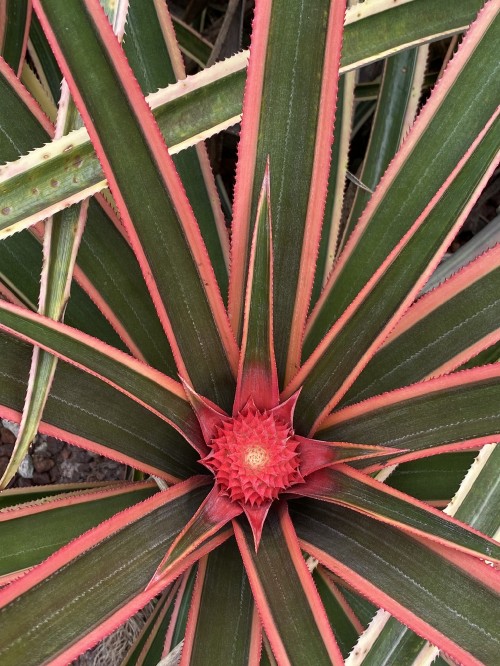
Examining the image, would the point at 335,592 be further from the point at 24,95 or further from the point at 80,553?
the point at 24,95

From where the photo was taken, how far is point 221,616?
642 millimetres

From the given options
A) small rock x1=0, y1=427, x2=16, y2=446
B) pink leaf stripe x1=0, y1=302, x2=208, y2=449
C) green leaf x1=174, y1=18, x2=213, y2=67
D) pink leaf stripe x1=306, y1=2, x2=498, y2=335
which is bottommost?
pink leaf stripe x1=0, y1=302, x2=208, y2=449

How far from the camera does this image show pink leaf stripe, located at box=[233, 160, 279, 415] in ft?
1.88

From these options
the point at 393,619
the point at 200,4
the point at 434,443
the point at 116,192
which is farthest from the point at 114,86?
the point at 200,4

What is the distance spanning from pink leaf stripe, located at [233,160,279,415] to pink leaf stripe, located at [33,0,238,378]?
0.05 m

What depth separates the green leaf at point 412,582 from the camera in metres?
0.55

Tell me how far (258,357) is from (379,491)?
0.54 ft

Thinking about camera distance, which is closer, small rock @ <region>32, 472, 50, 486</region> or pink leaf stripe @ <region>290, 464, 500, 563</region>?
pink leaf stripe @ <region>290, 464, 500, 563</region>

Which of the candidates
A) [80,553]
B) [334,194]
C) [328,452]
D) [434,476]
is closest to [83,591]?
[80,553]

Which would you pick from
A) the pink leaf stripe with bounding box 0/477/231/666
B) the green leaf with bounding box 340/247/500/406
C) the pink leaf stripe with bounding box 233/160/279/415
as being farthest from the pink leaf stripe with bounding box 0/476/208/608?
the green leaf with bounding box 340/247/500/406

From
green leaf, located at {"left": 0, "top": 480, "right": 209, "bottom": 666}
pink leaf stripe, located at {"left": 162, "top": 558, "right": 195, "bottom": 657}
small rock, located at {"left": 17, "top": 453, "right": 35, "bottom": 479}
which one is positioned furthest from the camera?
small rock, located at {"left": 17, "top": 453, "right": 35, "bottom": 479}

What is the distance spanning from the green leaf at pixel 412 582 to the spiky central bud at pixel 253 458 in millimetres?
76

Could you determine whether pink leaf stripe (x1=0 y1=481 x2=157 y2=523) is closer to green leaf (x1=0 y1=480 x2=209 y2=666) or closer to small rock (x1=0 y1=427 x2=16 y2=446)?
green leaf (x1=0 y1=480 x2=209 y2=666)

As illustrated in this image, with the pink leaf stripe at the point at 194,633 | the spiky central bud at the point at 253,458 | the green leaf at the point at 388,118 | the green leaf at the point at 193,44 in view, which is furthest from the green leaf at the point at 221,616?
the green leaf at the point at 193,44
